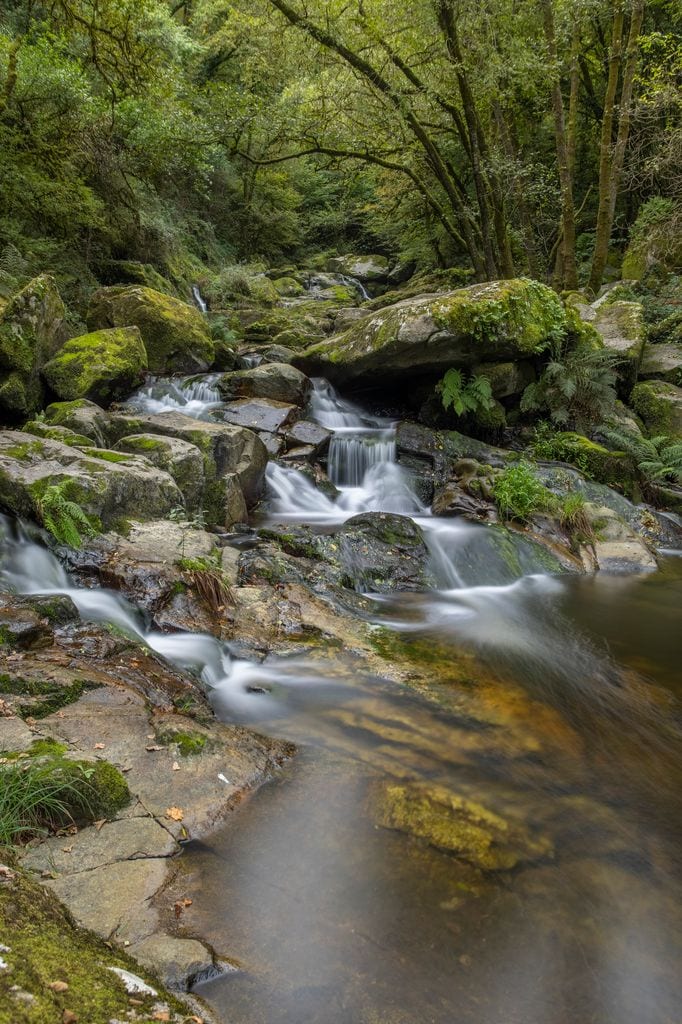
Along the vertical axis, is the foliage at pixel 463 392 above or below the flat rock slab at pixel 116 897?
above

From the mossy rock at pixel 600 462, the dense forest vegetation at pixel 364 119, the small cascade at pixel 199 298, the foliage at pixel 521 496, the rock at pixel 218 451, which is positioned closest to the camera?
the rock at pixel 218 451

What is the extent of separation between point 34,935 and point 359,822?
1.59 m

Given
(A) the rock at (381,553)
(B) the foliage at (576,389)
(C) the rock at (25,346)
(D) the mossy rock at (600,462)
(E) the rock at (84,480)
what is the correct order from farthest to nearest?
1. (B) the foliage at (576,389)
2. (D) the mossy rock at (600,462)
3. (C) the rock at (25,346)
4. (A) the rock at (381,553)
5. (E) the rock at (84,480)

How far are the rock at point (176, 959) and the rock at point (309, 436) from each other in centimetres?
802

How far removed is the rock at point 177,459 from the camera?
6617mm

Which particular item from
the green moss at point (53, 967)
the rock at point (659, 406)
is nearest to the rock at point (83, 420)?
the green moss at point (53, 967)

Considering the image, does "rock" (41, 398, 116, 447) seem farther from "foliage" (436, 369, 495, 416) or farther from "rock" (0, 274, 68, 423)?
"foliage" (436, 369, 495, 416)

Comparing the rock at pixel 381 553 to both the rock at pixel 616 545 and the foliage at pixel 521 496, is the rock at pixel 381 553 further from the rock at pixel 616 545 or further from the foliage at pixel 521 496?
the rock at pixel 616 545

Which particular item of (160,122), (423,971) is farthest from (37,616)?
(160,122)

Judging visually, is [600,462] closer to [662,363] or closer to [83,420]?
[662,363]

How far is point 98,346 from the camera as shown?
867cm

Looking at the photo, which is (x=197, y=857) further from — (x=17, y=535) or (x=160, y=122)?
(x=160, y=122)

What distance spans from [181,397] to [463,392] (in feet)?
16.5

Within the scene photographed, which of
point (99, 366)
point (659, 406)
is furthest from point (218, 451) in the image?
point (659, 406)
